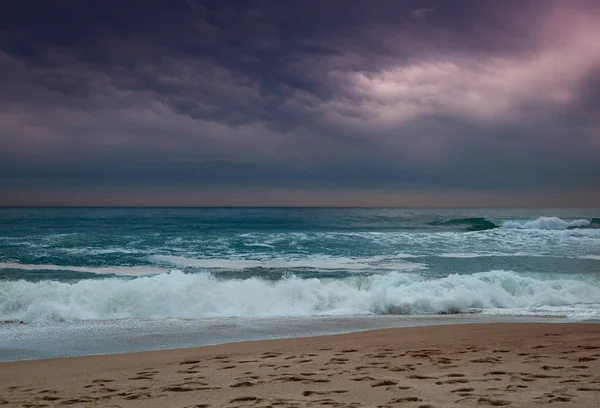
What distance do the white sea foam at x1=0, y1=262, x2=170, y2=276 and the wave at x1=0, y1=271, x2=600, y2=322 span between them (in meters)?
3.65

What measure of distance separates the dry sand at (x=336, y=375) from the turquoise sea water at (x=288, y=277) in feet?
13.8

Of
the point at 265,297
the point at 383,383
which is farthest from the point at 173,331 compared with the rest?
the point at 383,383

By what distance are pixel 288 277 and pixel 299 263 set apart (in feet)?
13.5

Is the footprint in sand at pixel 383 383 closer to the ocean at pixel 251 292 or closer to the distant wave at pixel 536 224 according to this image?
the ocean at pixel 251 292

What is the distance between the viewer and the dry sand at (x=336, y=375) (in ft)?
15.5

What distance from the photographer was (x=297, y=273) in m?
17.6

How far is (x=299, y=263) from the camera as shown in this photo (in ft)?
66.5

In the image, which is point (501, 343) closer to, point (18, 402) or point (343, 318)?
point (343, 318)

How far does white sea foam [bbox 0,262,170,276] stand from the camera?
17.4 meters

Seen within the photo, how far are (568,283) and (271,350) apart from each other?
36.5ft


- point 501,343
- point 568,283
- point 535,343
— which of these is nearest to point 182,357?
point 501,343

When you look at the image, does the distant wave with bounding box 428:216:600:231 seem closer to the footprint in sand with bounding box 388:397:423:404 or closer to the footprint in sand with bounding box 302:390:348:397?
the footprint in sand with bounding box 302:390:348:397

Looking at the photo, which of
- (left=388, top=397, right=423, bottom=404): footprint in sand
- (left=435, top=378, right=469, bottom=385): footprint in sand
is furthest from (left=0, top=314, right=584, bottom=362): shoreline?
(left=388, top=397, right=423, bottom=404): footprint in sand

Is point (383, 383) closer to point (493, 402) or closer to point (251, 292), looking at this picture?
point (493, 402)
